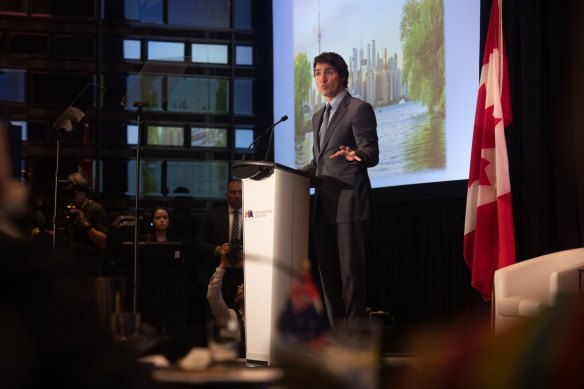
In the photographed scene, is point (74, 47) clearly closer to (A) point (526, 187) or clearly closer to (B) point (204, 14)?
(B) point (204, 14)

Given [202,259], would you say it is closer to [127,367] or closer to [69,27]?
[69,27]

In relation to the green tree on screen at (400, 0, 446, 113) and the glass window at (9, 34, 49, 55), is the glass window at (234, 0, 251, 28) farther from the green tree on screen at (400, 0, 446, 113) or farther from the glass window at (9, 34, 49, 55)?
the green tree on screen at (400, 0, 446, 113)

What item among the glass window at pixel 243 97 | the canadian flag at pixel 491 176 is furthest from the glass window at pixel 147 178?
the canadian flag at pixel 491 176

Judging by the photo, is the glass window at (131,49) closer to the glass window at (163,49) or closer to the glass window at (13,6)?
the glass window at (163,49)

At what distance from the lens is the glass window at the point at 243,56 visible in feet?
27.2

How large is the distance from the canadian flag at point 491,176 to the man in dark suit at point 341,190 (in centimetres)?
74

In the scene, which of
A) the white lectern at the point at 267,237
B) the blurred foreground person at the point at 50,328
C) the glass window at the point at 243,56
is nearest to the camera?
the blurred foreground person at the point at 50,328

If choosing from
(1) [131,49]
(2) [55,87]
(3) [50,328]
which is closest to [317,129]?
(1) [131,49]

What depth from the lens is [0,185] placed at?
402 millimetres

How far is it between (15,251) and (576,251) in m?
4.57

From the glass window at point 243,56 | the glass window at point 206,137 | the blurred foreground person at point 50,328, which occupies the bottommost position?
the blurred foreground person at point 50,328

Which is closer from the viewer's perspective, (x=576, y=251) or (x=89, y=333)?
(x=89, y=333)

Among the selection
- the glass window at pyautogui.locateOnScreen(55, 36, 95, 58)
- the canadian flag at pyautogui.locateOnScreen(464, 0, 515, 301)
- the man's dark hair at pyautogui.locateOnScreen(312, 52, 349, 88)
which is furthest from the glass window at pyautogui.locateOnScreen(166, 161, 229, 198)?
the canadian flag at pyautogui.locateOnScreen(464, 0, 515, 301)

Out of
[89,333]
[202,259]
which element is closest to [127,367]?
[89,333]
